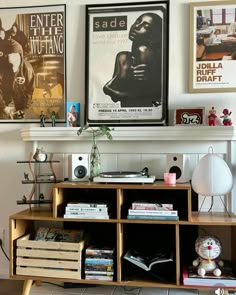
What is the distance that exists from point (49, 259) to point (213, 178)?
35.4 inches

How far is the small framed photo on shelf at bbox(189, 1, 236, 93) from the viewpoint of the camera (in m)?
2.03

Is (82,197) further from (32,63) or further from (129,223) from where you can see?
(32,63)

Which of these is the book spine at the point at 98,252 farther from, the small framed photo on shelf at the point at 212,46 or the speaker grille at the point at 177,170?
the small framed photo on shelf at the point at 212,46

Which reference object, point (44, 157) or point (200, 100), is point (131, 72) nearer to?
point (200, 100)

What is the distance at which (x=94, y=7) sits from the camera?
2145 millimetres

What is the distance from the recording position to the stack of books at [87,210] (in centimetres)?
181

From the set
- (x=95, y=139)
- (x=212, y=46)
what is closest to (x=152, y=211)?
(x=95, y=139)

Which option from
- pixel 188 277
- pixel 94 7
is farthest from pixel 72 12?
pixel 188 277

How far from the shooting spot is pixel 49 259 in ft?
5.97

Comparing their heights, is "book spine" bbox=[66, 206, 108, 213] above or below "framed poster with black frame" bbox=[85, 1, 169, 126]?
below

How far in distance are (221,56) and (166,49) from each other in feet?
1.01

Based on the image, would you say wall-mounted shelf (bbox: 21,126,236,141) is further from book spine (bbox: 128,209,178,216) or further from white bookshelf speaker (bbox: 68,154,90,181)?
book spine (bbox: 128,209,178,216)

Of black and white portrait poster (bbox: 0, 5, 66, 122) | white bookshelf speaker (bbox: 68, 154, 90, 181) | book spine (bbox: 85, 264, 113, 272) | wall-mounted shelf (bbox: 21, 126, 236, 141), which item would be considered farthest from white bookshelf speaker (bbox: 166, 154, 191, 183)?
black and white portrait poster (bbox: 0, 5, 66, 122)

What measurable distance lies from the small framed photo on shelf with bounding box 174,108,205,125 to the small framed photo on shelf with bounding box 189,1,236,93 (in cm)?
13
